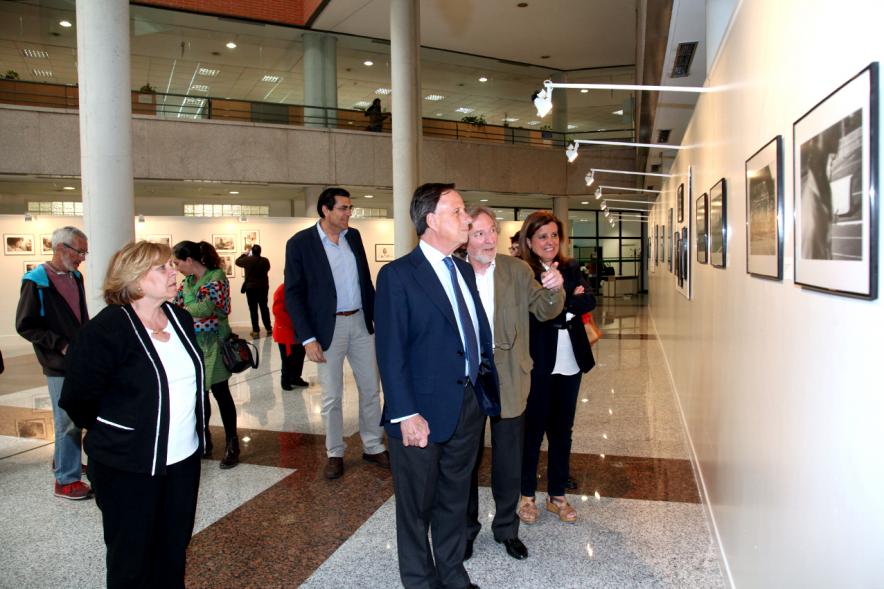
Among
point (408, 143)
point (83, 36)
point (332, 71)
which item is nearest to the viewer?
point (83, 36)

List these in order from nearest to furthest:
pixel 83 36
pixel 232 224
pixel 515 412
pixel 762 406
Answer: pixel 762 406, pixel 515 412, pixel 83 36, pixel 232 224

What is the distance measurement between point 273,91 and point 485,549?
16.9 metres

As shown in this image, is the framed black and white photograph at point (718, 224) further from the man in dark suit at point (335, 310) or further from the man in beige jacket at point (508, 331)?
the man in dark suit at point (335, 310)

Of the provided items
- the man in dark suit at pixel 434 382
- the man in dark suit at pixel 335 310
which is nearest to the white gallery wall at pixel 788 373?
the man in dark suit at pixel 434 382

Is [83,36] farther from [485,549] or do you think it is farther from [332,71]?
[332,71]

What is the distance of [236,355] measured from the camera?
4.52 metres

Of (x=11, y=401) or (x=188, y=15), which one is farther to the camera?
(x=188, y=15)

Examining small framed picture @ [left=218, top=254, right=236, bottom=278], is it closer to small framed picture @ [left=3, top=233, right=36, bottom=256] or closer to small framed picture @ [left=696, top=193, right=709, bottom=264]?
small framed picture @ [left=3, top=233, right=36, bottom=256]

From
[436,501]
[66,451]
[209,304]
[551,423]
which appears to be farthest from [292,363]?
[436,501]

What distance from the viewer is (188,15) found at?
1563 centimetres

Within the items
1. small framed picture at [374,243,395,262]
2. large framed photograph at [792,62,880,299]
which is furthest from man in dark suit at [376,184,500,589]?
small framed picture at [374,243,395,262]

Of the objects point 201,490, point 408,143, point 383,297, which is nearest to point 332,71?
point 408,143

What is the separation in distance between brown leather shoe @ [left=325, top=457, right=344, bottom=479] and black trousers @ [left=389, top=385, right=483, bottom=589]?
1762 mm

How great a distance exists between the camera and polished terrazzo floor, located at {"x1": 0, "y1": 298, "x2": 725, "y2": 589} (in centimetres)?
312
